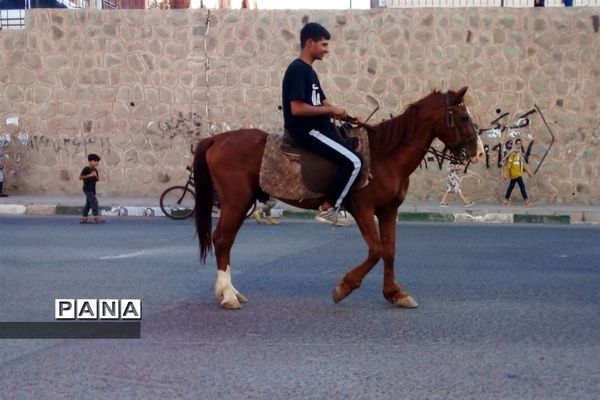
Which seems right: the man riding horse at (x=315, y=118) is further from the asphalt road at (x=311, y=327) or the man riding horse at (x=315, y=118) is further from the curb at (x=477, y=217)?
the curb at (x=477, y=217)

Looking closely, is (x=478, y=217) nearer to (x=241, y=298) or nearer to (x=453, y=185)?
(x=453, y=185)

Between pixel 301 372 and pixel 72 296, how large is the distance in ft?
10.5

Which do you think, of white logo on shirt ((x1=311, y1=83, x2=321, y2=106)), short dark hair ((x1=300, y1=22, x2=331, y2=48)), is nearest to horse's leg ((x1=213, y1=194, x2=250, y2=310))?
white logo on shirt ((x1=311, y1=83, x2=321, y2=106))

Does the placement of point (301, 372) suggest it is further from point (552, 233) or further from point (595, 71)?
point (595, 71)

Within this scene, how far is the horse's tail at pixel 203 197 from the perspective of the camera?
7.64m

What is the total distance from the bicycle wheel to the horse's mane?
10462 mm

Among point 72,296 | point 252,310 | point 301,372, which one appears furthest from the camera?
point 72,296

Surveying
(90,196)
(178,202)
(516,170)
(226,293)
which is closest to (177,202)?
(178,202)

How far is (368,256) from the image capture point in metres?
7.01

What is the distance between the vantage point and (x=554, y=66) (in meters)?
20.3

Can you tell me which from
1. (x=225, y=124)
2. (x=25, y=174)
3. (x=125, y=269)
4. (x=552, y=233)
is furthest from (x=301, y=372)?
(x=25, y=174)

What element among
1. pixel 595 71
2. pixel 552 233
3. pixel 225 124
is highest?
pixel 595 71

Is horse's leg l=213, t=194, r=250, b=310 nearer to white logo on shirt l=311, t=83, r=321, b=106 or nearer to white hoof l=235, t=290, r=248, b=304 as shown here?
white hoof l=235, t=290, r=248, b=304

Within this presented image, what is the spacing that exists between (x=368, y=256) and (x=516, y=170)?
43.7 ft
